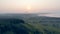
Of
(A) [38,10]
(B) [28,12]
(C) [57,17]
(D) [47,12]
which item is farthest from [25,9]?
(C) [57,17]

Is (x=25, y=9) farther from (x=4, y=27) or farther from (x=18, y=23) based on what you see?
(x=4, y=27)

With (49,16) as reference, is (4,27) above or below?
below

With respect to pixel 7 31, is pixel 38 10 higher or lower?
higher

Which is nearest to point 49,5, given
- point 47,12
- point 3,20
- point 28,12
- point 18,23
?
point 47,12

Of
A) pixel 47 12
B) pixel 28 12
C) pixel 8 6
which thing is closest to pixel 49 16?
pixel 47 12

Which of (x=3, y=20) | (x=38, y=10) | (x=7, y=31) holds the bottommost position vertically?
(x=7, y=31)

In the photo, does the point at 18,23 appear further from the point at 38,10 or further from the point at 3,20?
the point at 38,10
